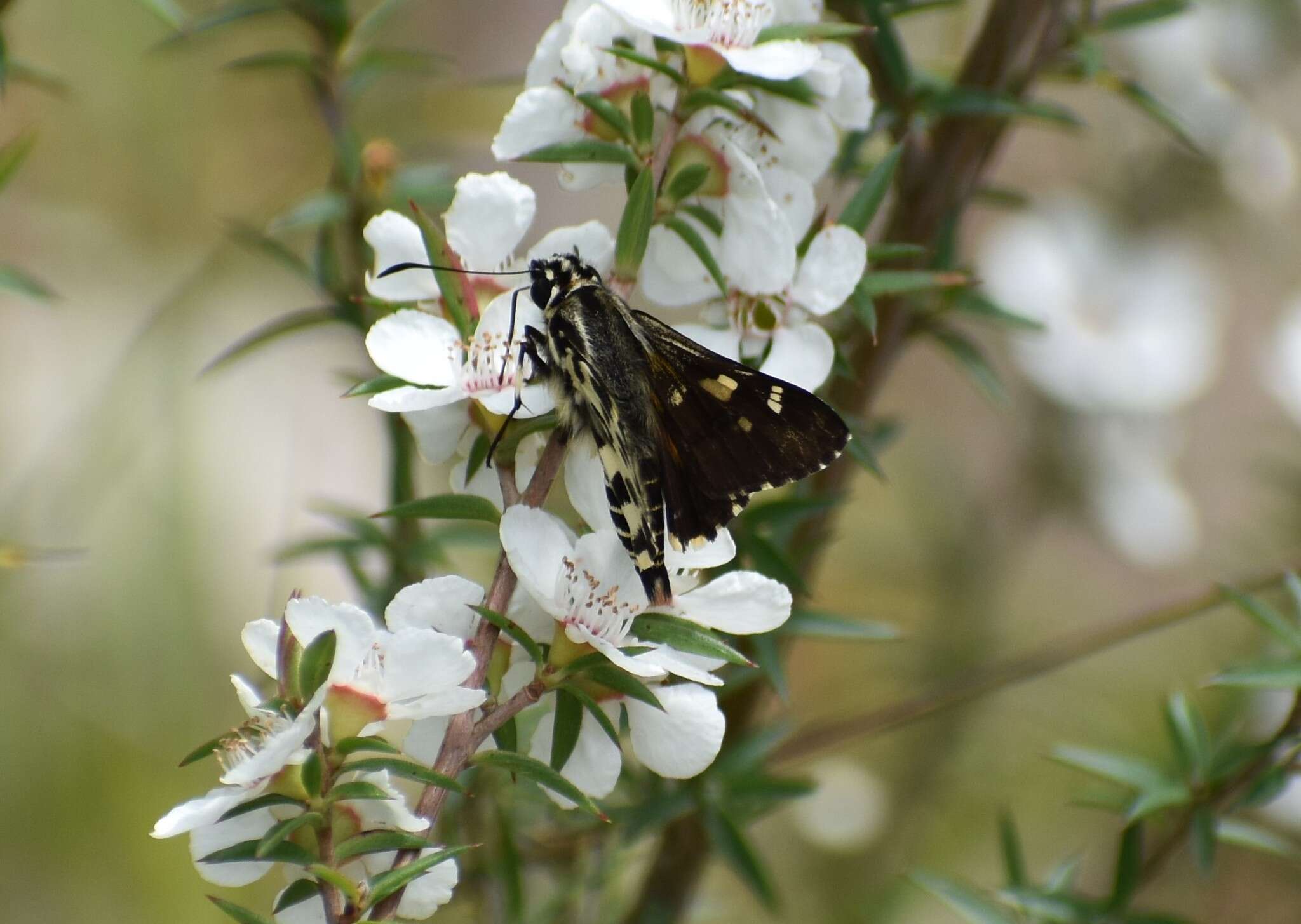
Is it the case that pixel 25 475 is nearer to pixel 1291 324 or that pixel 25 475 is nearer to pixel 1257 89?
pixel 1291 324

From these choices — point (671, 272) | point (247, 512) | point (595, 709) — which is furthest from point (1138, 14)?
point (247, 512)

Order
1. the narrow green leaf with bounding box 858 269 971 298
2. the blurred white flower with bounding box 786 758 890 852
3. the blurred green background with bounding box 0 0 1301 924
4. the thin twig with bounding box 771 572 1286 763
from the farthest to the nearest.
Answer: the blurred white flower with bounding box 786 758 890 852, the blurred green background with bounding box 0 0 1301 924, the thin twig with bounding box 771 572 1286 763, the narrow green leaf with bounding box 858 269 971 298

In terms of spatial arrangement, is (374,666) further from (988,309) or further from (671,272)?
(988,309)

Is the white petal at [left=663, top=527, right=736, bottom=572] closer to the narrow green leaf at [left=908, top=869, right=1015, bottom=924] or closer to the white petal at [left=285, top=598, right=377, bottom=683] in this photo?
the white petal at [left=285, top=598, right=377, bottom=683]

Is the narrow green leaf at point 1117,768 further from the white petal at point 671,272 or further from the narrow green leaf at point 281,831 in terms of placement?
the narrow green leaf at point 281,831

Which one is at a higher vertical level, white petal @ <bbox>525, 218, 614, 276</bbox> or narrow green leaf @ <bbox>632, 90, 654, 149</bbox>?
narrow green leaf @ <bbox>632, 90, 654, 149</bbox>

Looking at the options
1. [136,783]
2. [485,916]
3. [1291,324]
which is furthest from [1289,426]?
[136,783]

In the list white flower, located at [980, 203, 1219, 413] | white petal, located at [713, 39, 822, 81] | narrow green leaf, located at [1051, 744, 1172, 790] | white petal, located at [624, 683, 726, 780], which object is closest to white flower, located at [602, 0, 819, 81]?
white petal, located at [713, 39, 822, 81]
